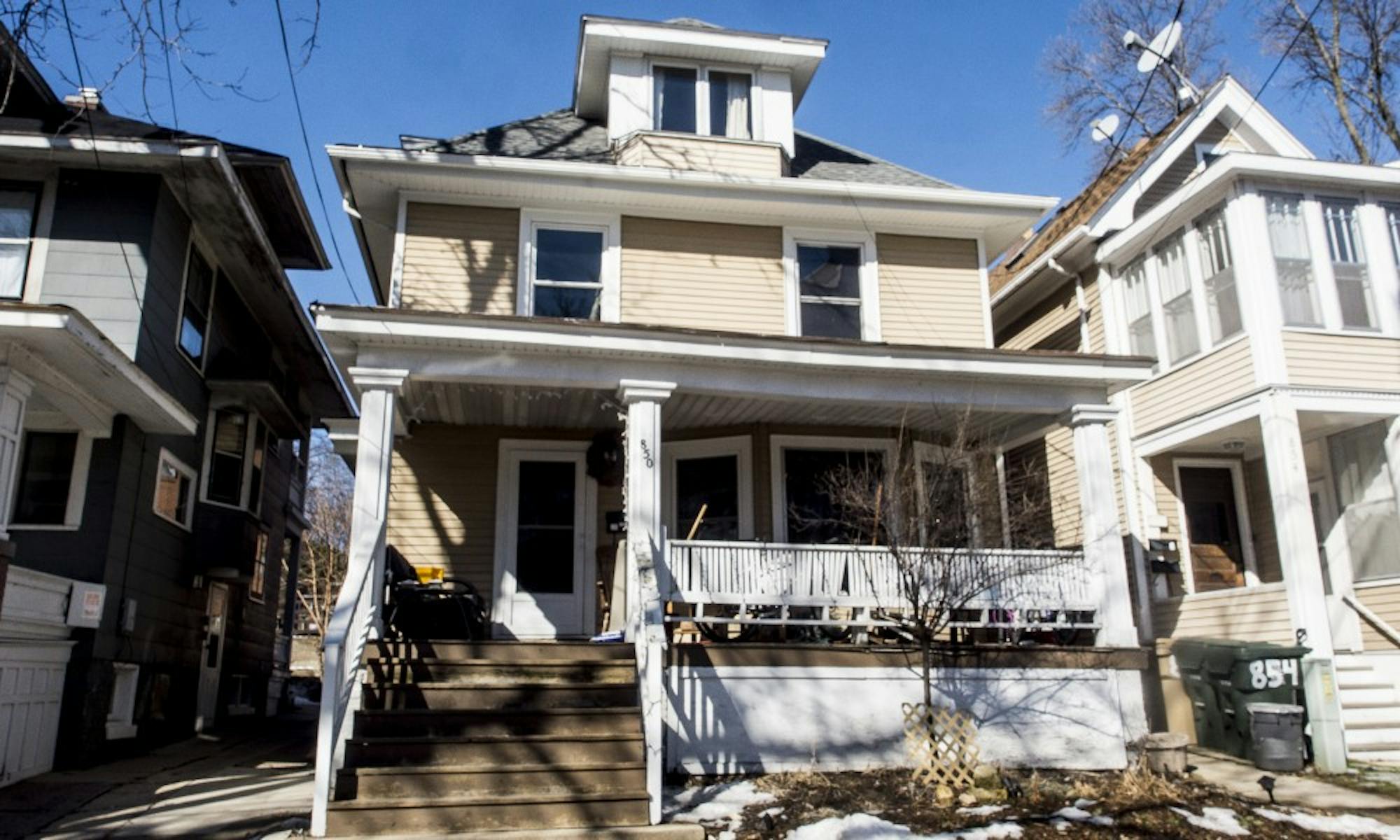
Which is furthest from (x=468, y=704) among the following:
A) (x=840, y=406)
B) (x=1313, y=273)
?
(x=1313, y=273)

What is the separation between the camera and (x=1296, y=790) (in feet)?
24.7

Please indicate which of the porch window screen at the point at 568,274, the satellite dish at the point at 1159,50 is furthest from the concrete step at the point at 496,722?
the satellite dish at the point at 1159,50

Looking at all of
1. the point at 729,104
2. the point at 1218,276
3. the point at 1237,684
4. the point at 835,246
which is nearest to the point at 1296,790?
the point at 1237,684

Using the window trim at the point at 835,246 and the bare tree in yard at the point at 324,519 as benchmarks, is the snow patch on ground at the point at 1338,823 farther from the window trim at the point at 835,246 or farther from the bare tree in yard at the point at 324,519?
the bare tree in yard at the point at 324,519

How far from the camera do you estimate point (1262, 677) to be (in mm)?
8836

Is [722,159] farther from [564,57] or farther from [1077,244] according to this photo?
[1077,244]

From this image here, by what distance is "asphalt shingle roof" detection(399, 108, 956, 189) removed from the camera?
35.6ft

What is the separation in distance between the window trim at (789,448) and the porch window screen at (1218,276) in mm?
3886

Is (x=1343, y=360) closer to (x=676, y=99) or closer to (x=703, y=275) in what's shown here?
(x=703, y=275)

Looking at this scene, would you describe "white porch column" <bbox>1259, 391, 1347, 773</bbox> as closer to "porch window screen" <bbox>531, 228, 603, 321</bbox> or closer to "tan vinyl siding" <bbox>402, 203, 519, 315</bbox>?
"porch window screen" <bbox>531, 228, 603, 321</bbox>

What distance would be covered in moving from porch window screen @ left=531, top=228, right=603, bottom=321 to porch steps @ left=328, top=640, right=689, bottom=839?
3906 millimetres

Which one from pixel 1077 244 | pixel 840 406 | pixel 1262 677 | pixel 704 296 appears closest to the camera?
pixel 1262 677

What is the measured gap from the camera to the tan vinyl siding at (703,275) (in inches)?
409

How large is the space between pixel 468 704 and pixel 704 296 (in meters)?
5.08
